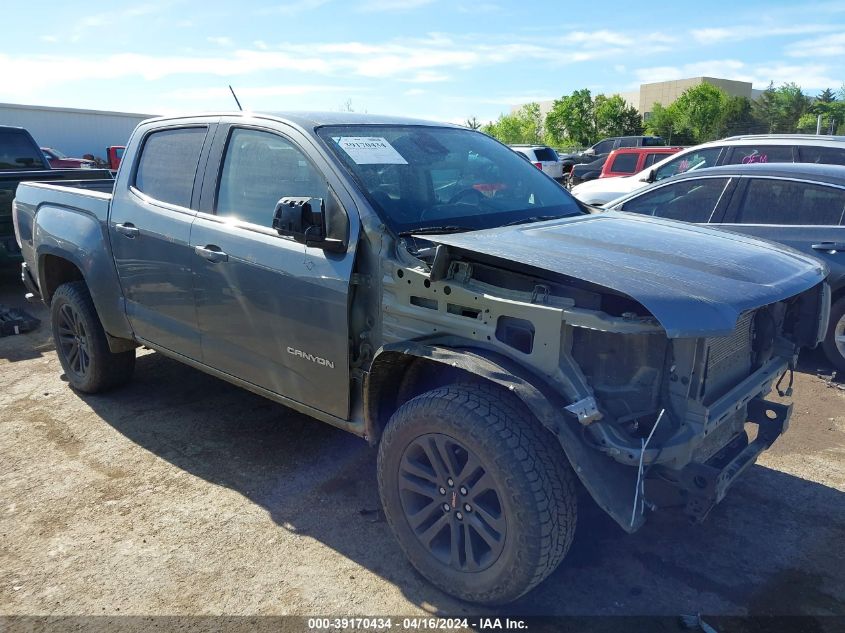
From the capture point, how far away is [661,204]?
6.33 meters

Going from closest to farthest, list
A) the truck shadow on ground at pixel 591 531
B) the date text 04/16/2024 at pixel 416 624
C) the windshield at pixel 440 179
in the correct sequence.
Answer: the date text 04/16/2024 at pixel 416 624 → the truck shadow on ground at pixel 591 531 → the windshield at pixel 440 179

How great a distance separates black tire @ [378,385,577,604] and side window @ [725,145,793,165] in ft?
19.9

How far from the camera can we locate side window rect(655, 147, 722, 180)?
8.34 meters

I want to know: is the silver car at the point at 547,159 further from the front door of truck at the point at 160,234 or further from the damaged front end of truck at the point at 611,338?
the damaged front end of truck at the point at 611,338

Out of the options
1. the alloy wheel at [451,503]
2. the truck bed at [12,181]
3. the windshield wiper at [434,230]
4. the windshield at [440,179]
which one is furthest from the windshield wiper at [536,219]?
the truck bed at [12,181]

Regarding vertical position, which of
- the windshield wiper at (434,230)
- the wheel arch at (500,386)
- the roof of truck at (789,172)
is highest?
the roof of truck at (789,172)

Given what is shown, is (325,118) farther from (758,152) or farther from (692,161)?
(692,161)

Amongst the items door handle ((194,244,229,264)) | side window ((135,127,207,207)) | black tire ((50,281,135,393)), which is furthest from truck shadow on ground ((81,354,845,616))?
side window ((135,127,207,207))

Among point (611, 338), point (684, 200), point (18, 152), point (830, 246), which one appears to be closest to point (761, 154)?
point (684, 200)

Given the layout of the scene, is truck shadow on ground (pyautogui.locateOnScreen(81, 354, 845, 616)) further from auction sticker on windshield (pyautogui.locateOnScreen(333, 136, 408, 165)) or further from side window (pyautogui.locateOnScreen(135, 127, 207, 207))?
auction sticker on windshield (pyautogui.locateOnScreen(333, 136, 408, 165))

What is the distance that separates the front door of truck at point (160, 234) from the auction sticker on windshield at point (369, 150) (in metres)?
1.00

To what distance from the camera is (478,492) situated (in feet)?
8.63

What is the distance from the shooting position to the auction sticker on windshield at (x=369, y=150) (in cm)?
330

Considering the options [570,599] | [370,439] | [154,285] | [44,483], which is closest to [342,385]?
[370,439]
